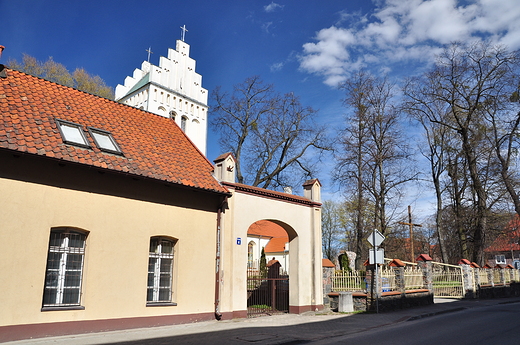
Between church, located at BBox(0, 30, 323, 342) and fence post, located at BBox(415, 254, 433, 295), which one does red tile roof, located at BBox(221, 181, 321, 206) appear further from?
fence post, located at BBox(415, 254, 433, 295)

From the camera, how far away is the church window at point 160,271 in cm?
1166

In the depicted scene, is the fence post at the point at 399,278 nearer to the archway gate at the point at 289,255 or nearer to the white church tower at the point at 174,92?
the archway gate at the point at 289,255

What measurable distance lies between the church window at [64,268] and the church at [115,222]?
25 mm

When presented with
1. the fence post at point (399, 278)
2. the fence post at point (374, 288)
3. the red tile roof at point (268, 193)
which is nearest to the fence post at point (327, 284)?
the fence post at point (374, 288)

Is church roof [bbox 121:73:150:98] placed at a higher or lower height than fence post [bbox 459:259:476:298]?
higher

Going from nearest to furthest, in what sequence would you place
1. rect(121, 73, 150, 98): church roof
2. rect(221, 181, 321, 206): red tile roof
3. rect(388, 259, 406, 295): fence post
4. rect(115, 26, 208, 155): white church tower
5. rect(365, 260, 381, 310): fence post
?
rect(221, 181, 321, 206): red tile roof, rect(365, 260, 381, 310): fence post, rect(388, 259, 406, 295): fence post, rect(115, 26, 208, 155): white church tower, rect(121, 73, 150, 98): church roof

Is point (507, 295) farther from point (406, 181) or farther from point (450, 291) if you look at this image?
point (406, 181)

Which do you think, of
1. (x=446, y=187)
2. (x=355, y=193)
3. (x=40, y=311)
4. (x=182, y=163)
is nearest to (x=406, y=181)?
(x=355, y=193)

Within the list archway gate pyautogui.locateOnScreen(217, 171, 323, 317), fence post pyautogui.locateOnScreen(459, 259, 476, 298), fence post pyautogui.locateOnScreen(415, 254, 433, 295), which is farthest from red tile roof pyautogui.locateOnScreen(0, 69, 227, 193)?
fence post pyautogui.locateOnScreen(459, 259, 476, 298)

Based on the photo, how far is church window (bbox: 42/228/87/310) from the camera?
9.77 m

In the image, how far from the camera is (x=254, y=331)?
10898 mm

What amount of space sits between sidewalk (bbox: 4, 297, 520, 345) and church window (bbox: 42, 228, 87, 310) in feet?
2.95

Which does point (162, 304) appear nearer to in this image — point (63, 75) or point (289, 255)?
point (289, 255)

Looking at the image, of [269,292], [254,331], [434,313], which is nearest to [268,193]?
[269,292]
